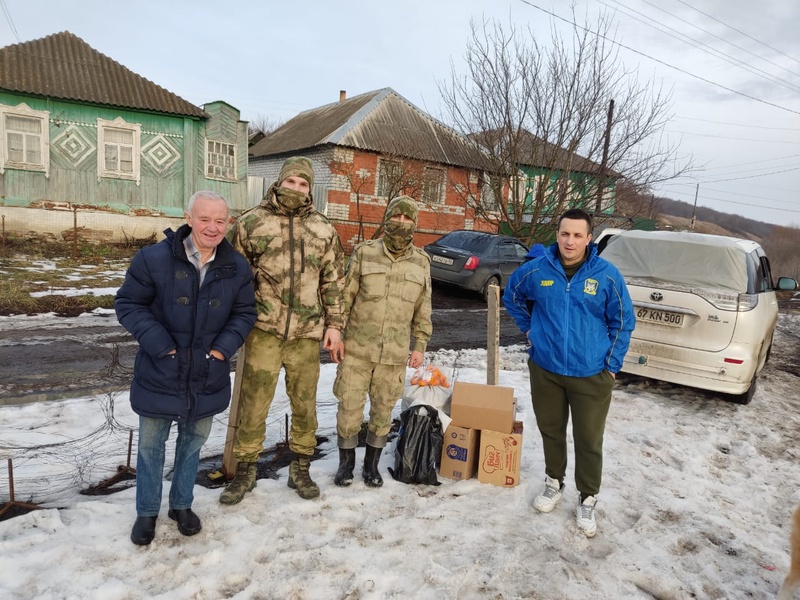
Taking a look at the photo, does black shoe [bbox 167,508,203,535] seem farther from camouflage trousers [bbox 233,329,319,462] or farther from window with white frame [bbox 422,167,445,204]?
window with white frame [bbox 422,167,445,204]

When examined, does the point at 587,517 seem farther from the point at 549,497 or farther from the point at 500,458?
the point at 500,458

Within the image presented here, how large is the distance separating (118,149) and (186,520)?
16.4 metres

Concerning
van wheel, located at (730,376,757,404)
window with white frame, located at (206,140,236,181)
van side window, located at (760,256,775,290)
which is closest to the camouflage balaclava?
van wheel, located at (730,376,757,404)

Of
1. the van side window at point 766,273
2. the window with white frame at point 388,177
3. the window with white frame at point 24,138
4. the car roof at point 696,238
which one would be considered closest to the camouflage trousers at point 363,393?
the car roof at point 696,238

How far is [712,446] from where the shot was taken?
15.5ft

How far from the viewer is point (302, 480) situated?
11.0 ft

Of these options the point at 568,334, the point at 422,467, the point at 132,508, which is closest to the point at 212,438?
the point at 132,508

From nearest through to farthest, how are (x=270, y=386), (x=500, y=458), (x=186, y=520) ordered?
(x=186, y=520), (x=270, y=386), (x=500, y=458)

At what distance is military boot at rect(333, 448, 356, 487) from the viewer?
138 inches

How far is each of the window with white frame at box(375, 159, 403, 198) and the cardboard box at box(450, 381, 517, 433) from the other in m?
16.6

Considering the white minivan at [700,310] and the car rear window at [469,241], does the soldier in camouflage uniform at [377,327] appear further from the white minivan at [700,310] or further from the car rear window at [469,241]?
the car rear window at [469,241]

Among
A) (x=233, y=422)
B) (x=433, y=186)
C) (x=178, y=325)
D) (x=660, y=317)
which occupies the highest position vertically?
(x=433, y=186)

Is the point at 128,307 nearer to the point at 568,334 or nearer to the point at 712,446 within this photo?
the point at 568,334

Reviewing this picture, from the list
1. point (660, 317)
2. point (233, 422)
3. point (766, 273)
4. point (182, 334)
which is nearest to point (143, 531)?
point (233, 422)
